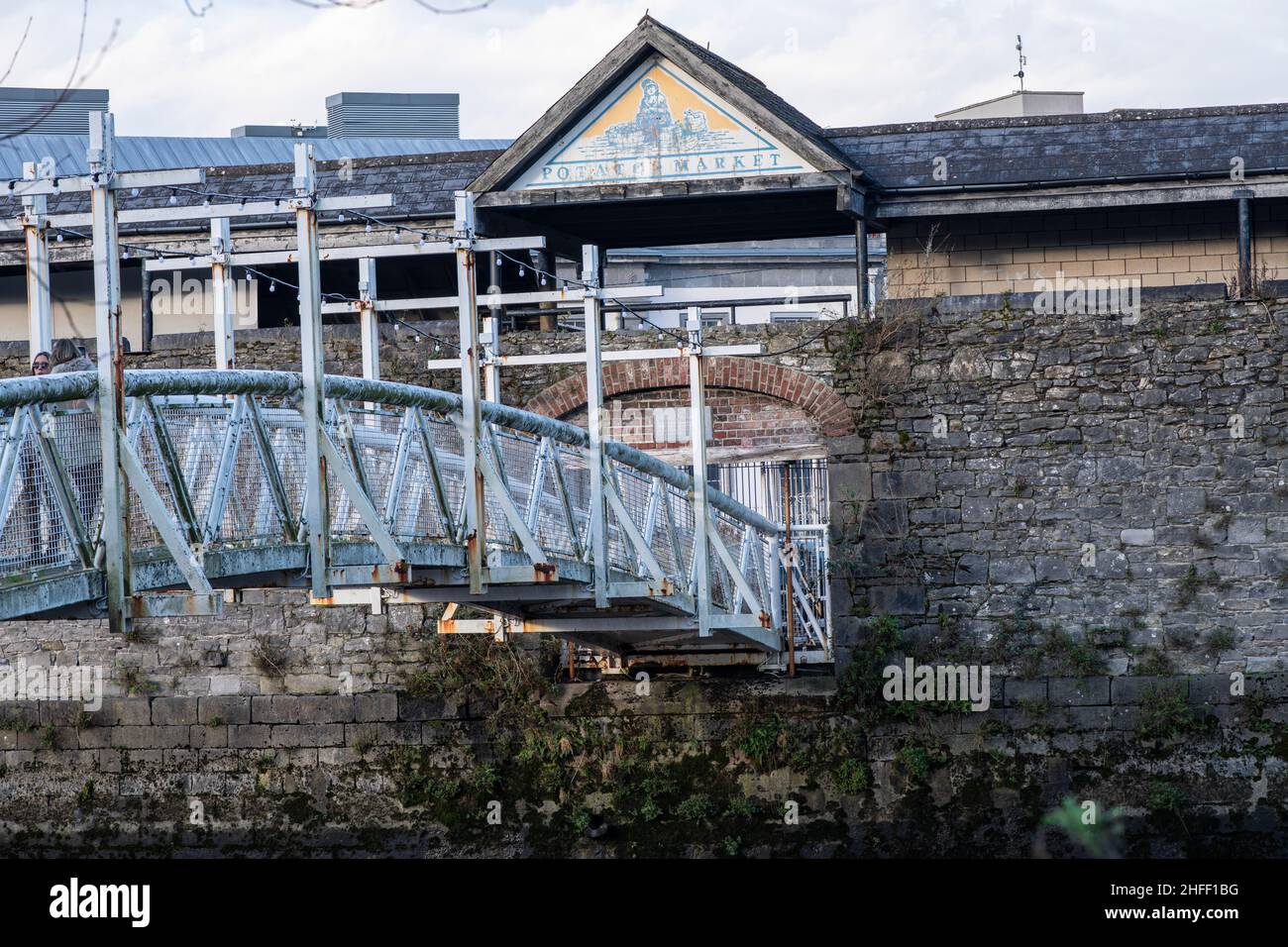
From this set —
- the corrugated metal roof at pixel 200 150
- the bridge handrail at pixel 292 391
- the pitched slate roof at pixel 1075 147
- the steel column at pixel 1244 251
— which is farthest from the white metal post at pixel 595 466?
the corrugated metal roof at pixel 200 150

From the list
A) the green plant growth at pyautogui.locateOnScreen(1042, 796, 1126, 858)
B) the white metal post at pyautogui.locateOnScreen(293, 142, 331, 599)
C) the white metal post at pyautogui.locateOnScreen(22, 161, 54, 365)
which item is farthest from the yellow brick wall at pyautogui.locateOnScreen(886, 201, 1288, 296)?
the white metal post at pyautogui.locateOnScreen(22, 161, 54, 365)

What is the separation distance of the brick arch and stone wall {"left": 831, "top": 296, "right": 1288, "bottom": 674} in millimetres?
265

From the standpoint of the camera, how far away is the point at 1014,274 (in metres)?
18.0

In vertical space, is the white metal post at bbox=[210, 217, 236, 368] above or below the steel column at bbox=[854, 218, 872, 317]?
below

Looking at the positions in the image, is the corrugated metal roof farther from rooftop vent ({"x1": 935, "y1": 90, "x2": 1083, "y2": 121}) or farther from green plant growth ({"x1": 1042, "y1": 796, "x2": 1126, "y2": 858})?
green plant growth ({"x1": 1042, "y1": 796, "x2": 1126, "y2": 858})

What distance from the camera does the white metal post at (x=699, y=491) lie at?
14.1 meters

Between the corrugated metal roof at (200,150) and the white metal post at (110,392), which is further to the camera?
the corrugated metal roof at (200,150)

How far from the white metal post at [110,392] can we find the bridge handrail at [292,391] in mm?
108

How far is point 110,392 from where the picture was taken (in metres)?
8.36

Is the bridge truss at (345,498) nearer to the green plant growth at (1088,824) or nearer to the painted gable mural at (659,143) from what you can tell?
the green plant growth at (1088,824)

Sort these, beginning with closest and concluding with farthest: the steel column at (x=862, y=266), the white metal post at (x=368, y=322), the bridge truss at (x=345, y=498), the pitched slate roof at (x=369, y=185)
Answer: the bridge truss at (x=345, y=498), the white metal post at (x=368, y=322), the steel column at (x=862, y=266), the pitched slate roof at (x=369, y=185)

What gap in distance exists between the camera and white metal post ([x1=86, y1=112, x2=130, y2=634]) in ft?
27.3

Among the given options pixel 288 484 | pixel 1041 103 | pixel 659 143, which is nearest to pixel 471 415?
pixel 288 484

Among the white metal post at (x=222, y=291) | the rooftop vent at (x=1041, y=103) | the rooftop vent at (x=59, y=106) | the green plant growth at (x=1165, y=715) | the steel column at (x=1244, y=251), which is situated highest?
the rooftop vent at (x=59, y=106)
